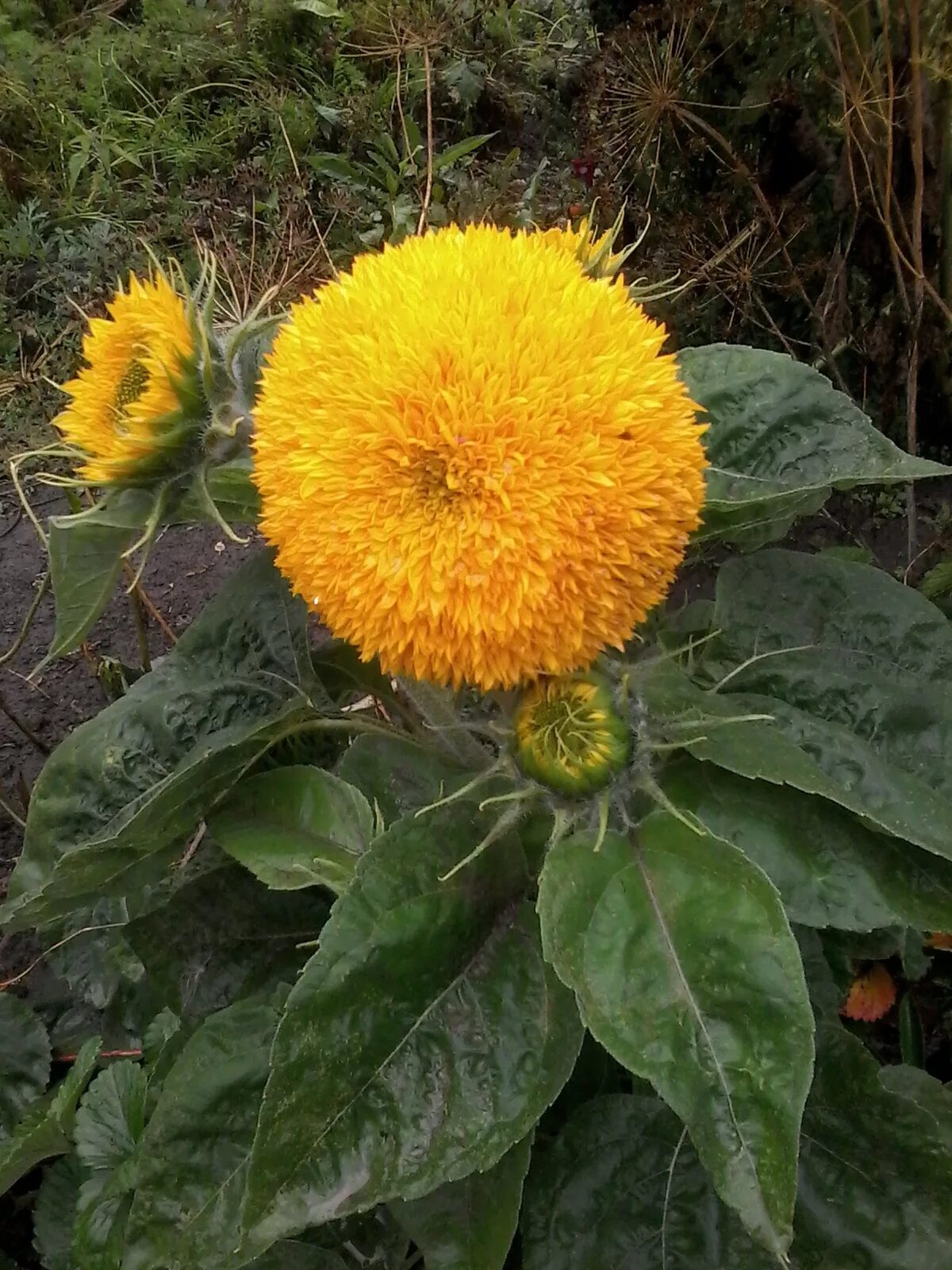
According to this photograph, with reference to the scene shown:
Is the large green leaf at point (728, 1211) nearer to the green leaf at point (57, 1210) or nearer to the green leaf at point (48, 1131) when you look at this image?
the green leaf at point (48, 1131)

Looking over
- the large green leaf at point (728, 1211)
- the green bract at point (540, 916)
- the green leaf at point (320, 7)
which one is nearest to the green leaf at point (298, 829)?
the green bract at point (540, 916)

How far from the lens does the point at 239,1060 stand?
0.99 m

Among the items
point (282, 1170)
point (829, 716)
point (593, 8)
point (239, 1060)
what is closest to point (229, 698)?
point (239, 1060)

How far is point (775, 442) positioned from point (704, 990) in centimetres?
49

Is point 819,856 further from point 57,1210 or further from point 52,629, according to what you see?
point 52,629

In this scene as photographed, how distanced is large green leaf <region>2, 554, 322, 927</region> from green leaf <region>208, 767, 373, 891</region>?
35 mm

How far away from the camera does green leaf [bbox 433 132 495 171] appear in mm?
2750

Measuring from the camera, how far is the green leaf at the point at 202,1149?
0.93m

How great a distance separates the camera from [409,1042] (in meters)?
0.84

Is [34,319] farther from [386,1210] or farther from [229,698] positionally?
[386,1210]

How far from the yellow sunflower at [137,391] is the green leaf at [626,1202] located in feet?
2.42

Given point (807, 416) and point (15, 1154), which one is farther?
point (15, 1154)

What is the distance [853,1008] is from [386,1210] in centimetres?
69

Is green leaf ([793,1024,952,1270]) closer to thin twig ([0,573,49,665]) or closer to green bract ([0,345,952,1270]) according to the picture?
green bract ([0,345,952,1270])
